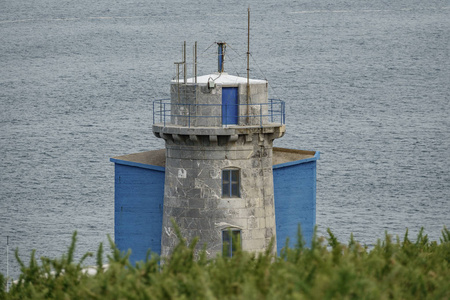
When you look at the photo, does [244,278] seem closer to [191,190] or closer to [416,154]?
[191,190]

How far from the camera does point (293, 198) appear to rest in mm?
30688

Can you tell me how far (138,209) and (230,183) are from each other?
370 cm

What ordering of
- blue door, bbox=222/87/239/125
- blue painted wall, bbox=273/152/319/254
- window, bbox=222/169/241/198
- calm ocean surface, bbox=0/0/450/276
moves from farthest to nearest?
calm ocean surface, bbox=0/0/450/276, blue painted wall, bbox=273/152/319/254, blue door, bbox=222/87/239/125, window, bbox=222/169/241/198

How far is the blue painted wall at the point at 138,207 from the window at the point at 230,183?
95.8 inches

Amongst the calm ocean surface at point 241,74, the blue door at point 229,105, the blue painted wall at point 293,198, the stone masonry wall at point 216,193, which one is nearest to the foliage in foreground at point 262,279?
the stone masonry wall at point 216,193

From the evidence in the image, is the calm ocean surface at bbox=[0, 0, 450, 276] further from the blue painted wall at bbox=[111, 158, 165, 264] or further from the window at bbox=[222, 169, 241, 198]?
the window at bbox=[222, 169, 241, 198]

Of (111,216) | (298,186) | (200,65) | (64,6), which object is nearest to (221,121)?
(298,186)

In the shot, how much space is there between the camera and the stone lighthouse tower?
28250 millimetres

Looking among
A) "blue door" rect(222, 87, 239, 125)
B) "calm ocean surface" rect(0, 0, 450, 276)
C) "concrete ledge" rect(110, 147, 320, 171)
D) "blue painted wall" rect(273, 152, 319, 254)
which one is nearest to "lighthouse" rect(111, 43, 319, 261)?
"blue door" rect(222, 87, 239, 125)

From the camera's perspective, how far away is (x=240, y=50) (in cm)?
12425

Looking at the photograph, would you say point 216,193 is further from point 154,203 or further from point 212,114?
point 154,203

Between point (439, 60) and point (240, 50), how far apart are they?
84.1ft

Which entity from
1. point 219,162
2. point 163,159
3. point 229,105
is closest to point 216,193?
point 219,162

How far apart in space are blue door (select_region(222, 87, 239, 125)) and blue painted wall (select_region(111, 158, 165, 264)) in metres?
2.89
